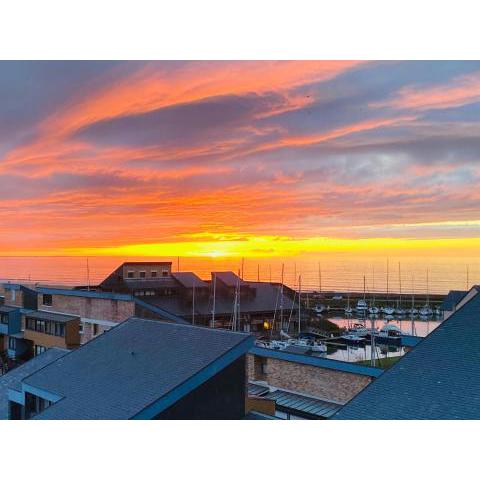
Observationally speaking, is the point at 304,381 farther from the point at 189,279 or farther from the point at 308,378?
the point at 189,279

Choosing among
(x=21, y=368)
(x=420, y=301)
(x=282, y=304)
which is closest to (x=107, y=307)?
(x=21, y=368)

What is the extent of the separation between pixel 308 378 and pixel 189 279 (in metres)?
13.3

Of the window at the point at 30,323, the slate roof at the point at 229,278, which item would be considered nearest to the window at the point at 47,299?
the window at the point at 30,323

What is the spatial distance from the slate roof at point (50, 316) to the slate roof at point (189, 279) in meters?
5.56

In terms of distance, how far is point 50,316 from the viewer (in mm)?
15711

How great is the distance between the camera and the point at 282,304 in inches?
818

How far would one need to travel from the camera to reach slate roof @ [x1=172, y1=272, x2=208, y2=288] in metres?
20.2

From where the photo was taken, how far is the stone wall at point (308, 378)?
7180mm

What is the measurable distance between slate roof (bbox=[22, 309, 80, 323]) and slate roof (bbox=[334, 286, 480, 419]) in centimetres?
1210

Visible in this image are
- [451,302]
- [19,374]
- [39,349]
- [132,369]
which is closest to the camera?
[132,369]

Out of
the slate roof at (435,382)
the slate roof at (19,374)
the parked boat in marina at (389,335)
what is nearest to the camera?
the slate roof at (435,382)

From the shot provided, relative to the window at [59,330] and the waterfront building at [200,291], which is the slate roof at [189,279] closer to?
the waterfront building at [200,291]

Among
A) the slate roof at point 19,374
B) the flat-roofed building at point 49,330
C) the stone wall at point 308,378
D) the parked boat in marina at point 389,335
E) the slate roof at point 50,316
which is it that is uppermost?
the stone wall at point 308,378

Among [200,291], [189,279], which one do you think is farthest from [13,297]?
[200,291]
